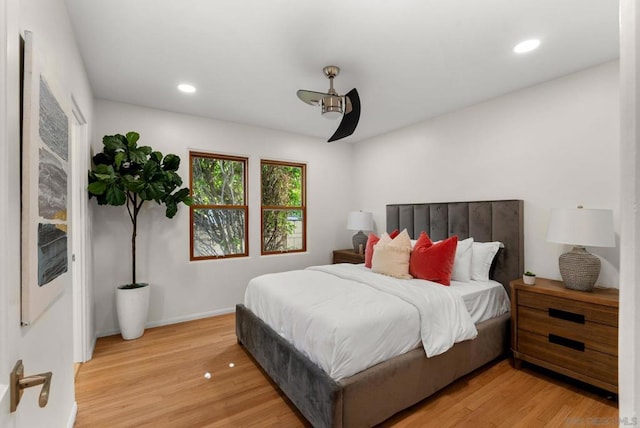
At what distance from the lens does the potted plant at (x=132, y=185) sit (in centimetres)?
295

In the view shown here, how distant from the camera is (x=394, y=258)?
3.08 metres

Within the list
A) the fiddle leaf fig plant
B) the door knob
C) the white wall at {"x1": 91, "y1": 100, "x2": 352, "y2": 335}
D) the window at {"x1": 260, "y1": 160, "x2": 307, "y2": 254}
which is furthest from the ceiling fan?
the door knob

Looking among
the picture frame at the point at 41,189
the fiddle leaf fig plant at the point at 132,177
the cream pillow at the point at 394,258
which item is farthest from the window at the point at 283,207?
the picture frame at the point at 41,189

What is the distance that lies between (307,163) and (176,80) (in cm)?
230

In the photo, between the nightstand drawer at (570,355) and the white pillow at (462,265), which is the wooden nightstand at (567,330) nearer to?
the nightstand drawer at (570,355)

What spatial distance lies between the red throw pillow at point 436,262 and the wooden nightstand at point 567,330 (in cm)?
56

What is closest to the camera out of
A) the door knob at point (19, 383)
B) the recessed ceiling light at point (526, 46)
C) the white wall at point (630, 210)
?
the white wall at point (630, 210)

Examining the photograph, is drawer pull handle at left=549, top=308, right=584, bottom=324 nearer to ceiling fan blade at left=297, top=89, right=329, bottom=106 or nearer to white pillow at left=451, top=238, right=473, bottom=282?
white pillow at left=451, top=238, right=473, bottom=282

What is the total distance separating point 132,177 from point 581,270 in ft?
13.6

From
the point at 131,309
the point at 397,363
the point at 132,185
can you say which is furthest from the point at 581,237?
the point at 131,309

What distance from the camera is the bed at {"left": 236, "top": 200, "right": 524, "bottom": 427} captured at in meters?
1.80

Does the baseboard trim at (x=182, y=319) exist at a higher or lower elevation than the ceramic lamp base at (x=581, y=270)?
lower

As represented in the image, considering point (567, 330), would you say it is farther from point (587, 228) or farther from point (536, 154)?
point (536, 154)

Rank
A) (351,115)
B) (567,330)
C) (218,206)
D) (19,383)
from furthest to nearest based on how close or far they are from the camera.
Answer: (218,206), (351,115), (567,330), (19,383)
